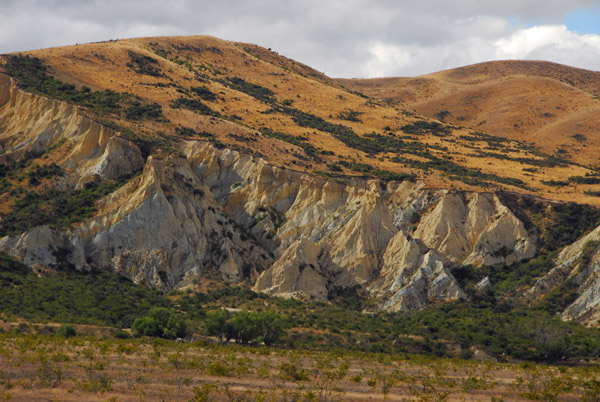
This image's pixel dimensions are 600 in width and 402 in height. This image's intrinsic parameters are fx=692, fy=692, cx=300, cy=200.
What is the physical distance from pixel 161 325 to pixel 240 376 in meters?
15.2

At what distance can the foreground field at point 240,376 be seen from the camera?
105ft

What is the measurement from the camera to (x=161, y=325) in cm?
4978

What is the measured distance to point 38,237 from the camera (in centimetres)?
5712

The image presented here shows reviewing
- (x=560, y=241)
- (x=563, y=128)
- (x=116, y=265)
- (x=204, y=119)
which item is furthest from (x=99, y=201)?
(x=563, y=128)

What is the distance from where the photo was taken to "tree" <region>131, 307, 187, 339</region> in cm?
4931

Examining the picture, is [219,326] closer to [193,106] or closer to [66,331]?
[66,331]

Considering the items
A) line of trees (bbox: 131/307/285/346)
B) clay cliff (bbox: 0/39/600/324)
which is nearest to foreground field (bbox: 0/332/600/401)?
line of trees (bbox: 131/307/285/346)

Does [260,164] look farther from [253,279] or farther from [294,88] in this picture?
[294,88]

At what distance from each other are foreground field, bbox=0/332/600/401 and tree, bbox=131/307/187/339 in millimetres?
3830

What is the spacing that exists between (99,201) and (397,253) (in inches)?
1080

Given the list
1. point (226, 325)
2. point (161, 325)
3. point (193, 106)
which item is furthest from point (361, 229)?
point (193, 106)

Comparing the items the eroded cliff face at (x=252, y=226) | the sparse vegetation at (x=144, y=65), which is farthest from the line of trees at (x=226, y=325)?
the sparse vegetation at (x=144, y=65)

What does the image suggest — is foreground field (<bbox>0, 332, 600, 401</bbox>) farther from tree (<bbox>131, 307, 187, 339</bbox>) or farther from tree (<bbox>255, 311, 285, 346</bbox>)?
tree (<bbox>255, 311, 285, 346</bbox>)

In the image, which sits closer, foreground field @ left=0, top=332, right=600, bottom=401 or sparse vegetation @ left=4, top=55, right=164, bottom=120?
foreground field @ left=0, top=332, right=600, bottom=401
